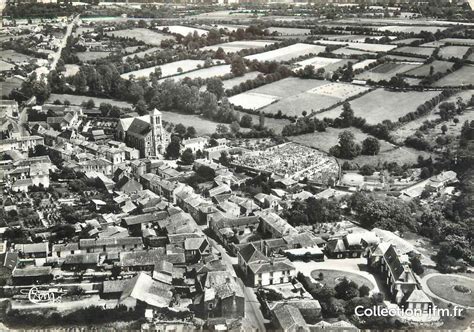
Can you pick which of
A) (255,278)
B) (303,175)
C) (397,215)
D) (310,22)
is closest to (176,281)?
(255,278)

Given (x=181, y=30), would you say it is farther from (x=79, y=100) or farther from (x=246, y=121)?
(x=79, y=100)

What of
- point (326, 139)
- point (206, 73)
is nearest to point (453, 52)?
point (326, 139)

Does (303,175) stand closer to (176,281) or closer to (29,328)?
(176,281)

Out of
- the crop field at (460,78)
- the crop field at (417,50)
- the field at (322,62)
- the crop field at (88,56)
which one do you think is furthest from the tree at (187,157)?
the crop field at (417,50)

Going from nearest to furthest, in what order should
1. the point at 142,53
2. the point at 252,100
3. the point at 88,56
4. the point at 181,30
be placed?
the point at 181,30 → the point at 88,56 → the point at 252,100 → the point at 142,53

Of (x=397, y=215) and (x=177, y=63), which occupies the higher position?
(x=177, y=63)

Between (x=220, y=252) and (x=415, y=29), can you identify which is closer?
(x=220, y=252)
